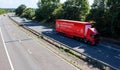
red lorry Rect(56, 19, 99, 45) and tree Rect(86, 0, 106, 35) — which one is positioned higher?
tree Rect(86, 0, 106, 35)

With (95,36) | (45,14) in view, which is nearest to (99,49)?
(95,36)

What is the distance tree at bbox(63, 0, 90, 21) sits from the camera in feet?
209

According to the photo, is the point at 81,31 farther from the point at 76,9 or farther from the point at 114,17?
the point at 76,9

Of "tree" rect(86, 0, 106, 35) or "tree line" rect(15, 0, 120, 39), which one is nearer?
"tree line" rect(15, 0, 120, 39)

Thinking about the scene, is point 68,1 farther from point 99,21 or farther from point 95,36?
point 95,36

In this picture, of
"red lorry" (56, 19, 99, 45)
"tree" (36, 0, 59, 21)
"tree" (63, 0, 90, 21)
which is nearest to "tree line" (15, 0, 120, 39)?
"tree" (63, 0, 90, 21)

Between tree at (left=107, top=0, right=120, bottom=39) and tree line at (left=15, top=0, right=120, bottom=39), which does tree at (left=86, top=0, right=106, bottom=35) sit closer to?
tree line at (left=15, top=0, right=120, bottom=39)

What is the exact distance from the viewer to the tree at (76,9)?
63562mm

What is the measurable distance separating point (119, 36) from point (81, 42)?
21.5 feet

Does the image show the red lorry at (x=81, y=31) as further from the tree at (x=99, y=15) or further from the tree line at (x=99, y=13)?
the tree at (x=99, y=15)

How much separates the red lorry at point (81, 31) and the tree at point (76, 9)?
1811 centimetres

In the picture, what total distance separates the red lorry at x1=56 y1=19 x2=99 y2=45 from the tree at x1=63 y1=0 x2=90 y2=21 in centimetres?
1811

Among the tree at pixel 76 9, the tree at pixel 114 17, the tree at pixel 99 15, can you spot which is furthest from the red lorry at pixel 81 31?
the tree at pixel 76 9

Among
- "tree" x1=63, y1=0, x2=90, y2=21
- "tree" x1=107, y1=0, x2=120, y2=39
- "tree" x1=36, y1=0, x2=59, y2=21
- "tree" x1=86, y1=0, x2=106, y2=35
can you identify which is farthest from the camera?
"tree" x1=36, y1=0, x2=59, y2=21
